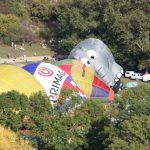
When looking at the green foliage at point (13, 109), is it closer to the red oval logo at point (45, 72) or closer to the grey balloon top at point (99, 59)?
the red oval logo at point (45, 72)

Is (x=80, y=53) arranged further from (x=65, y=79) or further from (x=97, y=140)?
(x=97, y=140)

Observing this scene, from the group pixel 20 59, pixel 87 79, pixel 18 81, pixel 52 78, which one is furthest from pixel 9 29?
pixel 18 81

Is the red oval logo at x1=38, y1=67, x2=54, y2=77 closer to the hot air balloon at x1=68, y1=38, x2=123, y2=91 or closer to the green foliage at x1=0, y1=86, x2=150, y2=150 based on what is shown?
the hot air balloon at x1=68, y1=38, x2=123, y2=91

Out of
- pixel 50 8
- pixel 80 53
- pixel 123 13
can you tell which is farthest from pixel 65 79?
pixel 50 8

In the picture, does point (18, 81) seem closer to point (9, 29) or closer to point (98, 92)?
point (98, 92)

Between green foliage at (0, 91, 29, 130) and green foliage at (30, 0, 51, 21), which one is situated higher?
green foliage at (30, 0, 51, 21)

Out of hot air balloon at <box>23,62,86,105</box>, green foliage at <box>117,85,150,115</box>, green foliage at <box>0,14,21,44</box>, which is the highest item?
green foliage at <box>0,14,21,44</box>

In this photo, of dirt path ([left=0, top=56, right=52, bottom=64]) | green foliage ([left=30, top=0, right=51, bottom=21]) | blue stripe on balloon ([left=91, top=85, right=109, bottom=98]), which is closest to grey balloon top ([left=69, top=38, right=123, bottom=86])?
blue stripe on balloon ([left=91, top=85, right=109, bottom=98])
